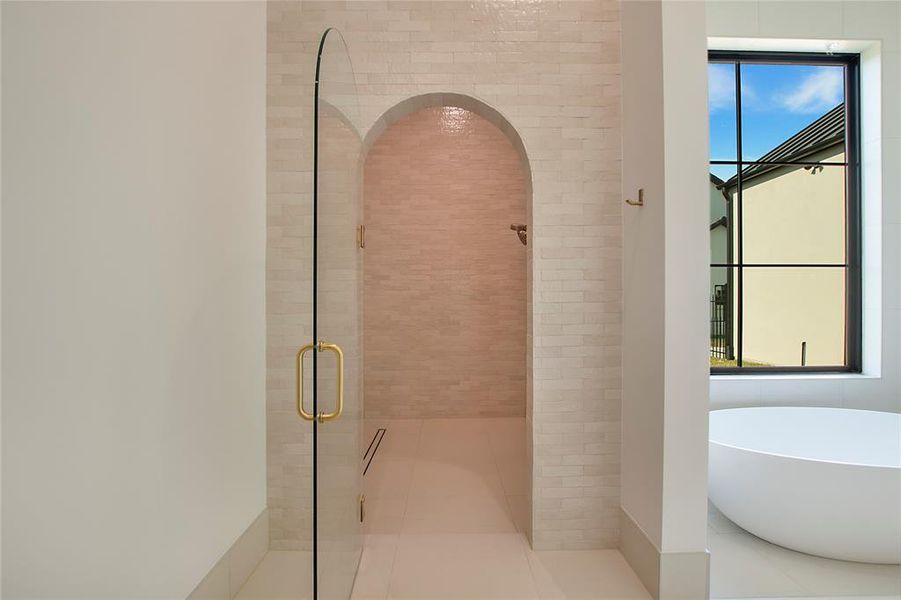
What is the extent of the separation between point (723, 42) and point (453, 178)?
7.53 feet

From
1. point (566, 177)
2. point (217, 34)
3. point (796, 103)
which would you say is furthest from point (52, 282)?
point (796, 103)

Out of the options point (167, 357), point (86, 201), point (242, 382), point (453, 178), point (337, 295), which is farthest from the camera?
point (453, 178)

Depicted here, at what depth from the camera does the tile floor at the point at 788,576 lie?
1769 millimetres

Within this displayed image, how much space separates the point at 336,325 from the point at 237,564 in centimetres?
112

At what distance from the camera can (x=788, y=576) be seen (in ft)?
6.15

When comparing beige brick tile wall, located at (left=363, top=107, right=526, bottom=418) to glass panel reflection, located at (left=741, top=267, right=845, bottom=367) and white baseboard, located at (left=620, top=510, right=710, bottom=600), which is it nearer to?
glass panel reflection, located at (left=741, top=267, right=845, bottom=367)

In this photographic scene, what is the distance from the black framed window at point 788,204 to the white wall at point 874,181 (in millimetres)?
108

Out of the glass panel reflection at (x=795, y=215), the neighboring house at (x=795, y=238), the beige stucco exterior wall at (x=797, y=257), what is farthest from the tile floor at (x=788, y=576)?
the glass panel reflection at (x=795, y=215)

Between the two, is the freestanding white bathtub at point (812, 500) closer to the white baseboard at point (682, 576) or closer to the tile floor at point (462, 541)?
the white baseboard at point (682, 576)

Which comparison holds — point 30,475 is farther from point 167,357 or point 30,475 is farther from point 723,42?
point 723,42

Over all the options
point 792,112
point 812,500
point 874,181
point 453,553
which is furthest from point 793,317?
point 453,553

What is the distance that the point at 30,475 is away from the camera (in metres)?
1.02

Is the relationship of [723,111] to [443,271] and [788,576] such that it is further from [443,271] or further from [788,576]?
[788,576]

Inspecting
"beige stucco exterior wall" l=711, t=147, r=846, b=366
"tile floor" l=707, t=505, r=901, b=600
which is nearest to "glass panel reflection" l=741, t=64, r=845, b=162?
"beige stucco exterior wall" l=711, t=147, r=846, b=366
